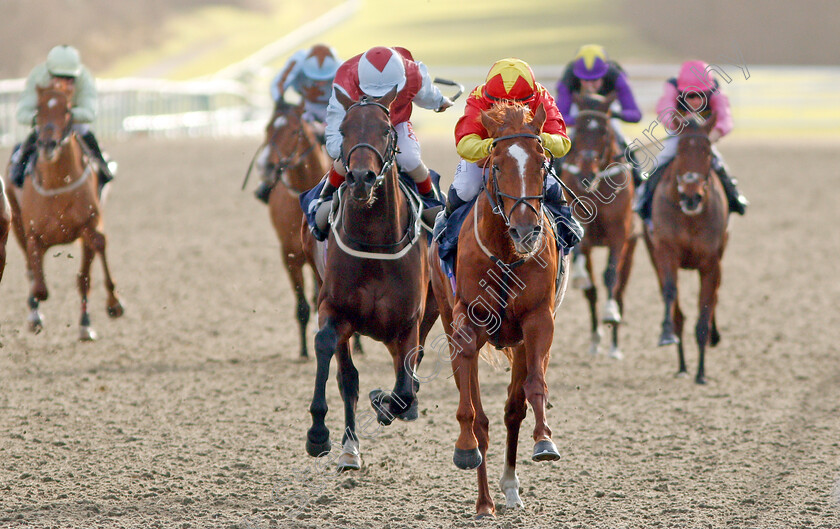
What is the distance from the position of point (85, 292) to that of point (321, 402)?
4113 mm

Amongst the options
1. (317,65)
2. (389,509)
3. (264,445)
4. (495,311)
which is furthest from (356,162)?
(317,65)

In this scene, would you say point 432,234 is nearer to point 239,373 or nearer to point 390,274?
point 390,274

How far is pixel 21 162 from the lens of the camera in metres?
8.59

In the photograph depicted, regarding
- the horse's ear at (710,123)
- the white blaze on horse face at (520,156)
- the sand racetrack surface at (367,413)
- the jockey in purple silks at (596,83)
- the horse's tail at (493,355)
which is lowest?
the sand racetrack surface at (367,413)

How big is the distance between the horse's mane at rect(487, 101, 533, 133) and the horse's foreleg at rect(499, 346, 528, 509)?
1.15m

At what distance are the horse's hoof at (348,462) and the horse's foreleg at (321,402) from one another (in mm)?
261

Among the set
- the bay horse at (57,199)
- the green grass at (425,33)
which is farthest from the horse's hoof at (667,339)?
the green grass at (425,33)

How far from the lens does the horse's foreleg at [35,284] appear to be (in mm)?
8227

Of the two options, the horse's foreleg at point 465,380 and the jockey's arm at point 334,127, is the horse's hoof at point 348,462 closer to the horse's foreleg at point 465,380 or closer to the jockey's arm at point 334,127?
the horse's foreleg at point 465,380

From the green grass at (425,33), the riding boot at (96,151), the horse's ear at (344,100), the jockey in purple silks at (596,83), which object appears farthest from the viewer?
the green grass at (425,33)

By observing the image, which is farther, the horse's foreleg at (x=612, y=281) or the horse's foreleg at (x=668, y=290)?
the horse's foreleg at (x=612, y=281)

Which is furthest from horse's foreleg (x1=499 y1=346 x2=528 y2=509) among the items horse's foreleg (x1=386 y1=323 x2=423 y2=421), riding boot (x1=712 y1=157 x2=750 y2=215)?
riding boot (x1=712 y1=157 x2=750 y2=215)

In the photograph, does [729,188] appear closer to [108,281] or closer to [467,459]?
[467,459]

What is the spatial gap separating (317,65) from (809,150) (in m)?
17.2
